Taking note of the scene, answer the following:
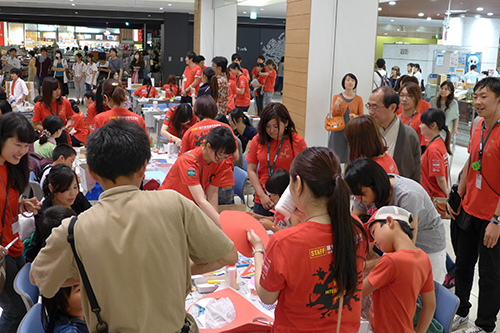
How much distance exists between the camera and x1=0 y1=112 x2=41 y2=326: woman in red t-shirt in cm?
250

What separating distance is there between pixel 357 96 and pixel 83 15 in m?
17.6

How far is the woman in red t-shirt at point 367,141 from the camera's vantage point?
2699mm

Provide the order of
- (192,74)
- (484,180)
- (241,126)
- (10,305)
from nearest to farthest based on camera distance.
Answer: (10,305) → (484,180) → (241,126) → (192,74)

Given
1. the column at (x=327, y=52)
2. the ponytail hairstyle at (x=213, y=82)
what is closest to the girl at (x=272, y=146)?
the column at (x=327, y=52)

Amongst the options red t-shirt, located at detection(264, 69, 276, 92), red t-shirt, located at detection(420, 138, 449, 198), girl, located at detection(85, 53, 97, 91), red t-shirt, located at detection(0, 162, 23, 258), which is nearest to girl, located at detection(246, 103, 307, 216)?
red t-shirt, located at detection(420, 138, 449, 198)

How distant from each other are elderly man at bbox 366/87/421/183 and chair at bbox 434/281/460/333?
124 centimetres

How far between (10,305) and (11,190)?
0.64m

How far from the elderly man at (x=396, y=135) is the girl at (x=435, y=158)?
749 millimetres

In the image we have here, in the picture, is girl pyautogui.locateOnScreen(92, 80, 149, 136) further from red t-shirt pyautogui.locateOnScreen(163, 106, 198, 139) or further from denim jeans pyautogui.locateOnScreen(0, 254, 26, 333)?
denim jeans pyautogui.locateOnScreen(0, 254, 26, 333)

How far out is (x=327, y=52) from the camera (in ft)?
20.3

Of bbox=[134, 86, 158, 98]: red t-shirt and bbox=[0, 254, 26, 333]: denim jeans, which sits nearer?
bbox=[0, 254, 26, 333]: denim jeans

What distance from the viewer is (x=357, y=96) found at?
5855 mm

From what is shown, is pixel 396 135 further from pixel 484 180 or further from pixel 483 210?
pixel 483 210

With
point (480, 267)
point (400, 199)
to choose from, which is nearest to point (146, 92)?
point (480, 267)
